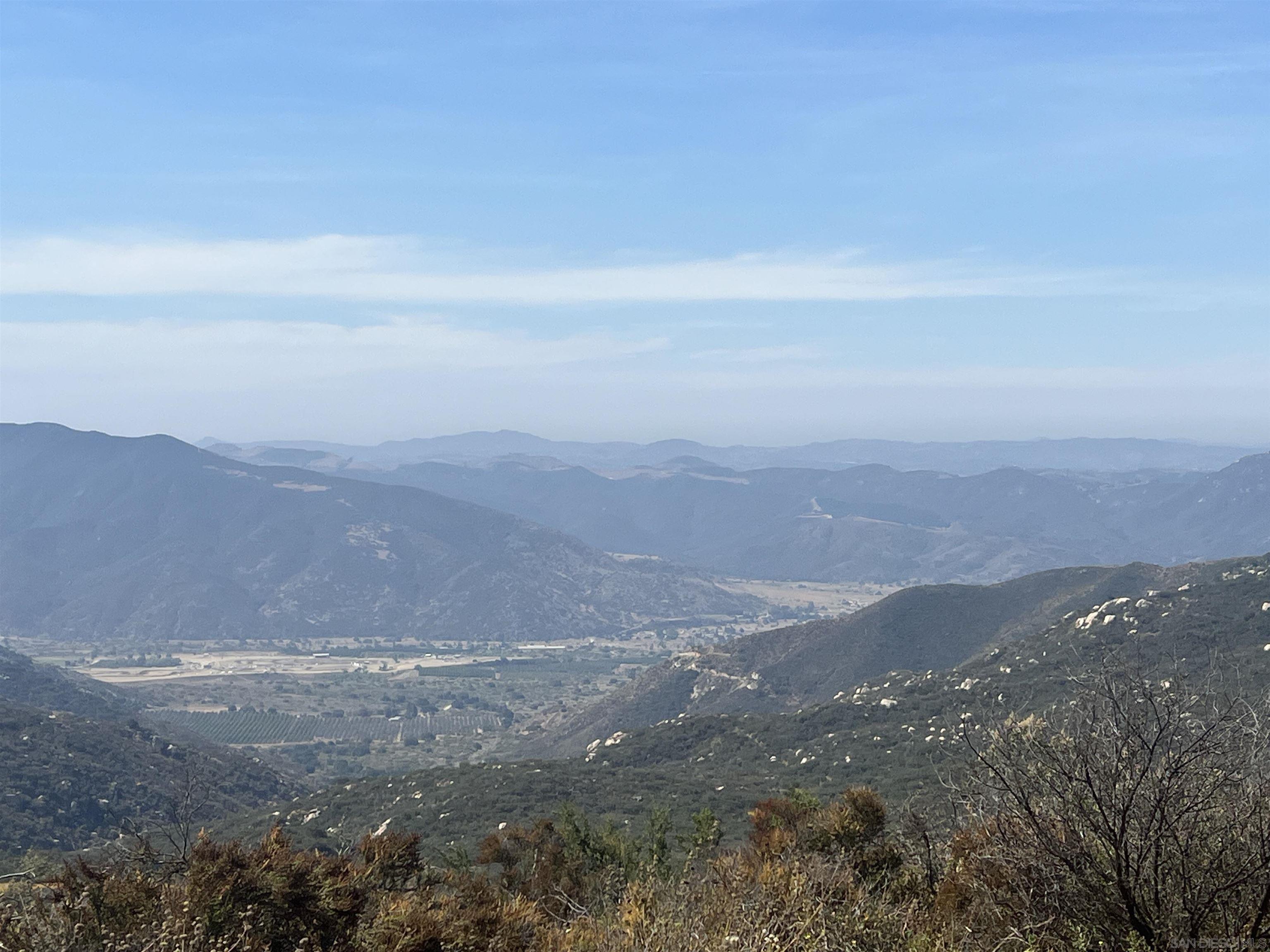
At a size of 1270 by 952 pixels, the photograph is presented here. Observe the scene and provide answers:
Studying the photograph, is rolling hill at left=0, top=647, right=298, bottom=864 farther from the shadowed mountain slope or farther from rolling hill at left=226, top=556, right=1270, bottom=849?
the shadowed mountain slope

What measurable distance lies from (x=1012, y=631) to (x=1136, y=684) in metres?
83.8

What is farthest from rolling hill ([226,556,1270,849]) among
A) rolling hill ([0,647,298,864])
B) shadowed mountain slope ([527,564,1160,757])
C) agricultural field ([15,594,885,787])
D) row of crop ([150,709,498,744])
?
row of crop ([150,709,498,744])

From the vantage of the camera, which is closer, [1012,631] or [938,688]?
[938,688]

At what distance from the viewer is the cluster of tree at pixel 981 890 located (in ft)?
27.7

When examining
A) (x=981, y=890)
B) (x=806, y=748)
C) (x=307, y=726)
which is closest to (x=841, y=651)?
(x=806, y=748)

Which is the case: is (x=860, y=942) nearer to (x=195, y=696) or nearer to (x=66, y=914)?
(x=66, y=914)

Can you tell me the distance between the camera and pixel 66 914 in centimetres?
920

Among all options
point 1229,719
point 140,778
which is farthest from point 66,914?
point 140,778

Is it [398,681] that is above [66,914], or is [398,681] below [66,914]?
below

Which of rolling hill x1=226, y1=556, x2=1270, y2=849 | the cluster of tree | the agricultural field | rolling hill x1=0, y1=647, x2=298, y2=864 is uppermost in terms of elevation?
the cluster of tree

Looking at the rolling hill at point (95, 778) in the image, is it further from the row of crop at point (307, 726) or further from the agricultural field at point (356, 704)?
the row of crop at point (307, 726)

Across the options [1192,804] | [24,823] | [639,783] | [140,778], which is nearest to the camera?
[1192,804]

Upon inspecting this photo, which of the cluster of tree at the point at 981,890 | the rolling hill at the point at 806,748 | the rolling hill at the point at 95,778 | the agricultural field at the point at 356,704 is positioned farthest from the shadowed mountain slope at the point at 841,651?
the cluster of tree at the point at 981,890

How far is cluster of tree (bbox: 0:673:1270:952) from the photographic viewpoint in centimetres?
843
